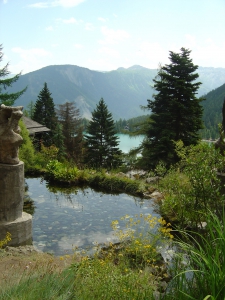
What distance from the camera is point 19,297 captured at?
2557mm

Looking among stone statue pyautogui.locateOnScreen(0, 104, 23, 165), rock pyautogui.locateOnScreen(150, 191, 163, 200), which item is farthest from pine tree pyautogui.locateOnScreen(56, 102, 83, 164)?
stone statue pyautogui.locateOnScreen(0, 104, 23, 165)

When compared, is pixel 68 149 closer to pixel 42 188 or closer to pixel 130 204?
pixel 42 188

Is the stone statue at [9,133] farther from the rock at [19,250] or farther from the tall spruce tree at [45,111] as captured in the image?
the tall spruce tree at [45,111]

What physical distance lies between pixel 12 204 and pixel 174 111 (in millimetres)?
12335

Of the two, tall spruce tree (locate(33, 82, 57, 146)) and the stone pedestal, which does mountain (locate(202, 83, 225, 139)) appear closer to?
tall spruce tree (locate(33, 82, 57, 146))

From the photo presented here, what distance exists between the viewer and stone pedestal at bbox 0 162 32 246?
5469mm

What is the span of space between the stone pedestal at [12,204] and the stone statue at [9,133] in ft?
0.55

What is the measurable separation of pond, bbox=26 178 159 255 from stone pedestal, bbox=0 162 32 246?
1.55 ft

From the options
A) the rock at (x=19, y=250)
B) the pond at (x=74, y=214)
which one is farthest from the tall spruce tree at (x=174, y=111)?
the rock at (x=19, y=250)

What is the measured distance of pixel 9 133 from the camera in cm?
541

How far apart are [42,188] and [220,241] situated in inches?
318

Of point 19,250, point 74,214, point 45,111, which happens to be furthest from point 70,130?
point 19,250

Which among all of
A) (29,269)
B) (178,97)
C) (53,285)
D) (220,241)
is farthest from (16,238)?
(178,97)

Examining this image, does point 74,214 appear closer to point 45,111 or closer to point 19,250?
point 19,250
